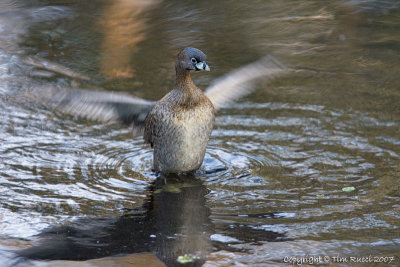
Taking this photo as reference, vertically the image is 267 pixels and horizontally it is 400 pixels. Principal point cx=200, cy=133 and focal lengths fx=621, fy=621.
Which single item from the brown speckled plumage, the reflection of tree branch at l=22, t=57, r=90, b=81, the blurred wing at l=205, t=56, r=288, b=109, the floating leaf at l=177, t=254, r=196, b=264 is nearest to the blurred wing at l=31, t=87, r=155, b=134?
the brown speckled plumage

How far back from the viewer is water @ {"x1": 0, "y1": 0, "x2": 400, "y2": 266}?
14.8 ft

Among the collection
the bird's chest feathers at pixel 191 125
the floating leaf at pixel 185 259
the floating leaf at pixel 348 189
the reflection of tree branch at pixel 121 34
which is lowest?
the floating leaf at pixel 185 259

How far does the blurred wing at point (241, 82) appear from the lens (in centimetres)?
636

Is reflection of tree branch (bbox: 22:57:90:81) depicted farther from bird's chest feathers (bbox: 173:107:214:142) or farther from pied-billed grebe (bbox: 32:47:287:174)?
bird's chest feathers (bbox: 173:107:214:142)

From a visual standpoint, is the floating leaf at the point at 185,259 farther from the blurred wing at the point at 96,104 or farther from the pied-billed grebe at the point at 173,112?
the blurred wing at the point at 96,104

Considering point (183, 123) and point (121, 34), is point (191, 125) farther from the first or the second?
point (121, 34)

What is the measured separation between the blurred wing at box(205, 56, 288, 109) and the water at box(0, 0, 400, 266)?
0.53 metres

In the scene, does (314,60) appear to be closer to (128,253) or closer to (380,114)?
(380,114)

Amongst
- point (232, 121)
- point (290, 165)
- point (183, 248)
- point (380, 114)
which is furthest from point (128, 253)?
point (380, 114)

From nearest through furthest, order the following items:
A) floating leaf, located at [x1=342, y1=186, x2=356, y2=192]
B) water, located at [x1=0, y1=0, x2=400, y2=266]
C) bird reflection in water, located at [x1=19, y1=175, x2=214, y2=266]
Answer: bird reflection in water, located at [x1=19, y1=175, x2=214, y2=266], water, located at [x1=0, y1=0, x2=400, y2=266], floating leaf, located at [x1=342, y1=186, x2=356, y2=192]

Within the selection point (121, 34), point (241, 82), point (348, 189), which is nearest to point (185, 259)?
point (348, 189)

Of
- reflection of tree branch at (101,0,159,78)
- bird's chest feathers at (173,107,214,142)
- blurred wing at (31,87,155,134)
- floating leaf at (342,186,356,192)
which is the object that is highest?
reflection of tree branch at (101,0,159,78)

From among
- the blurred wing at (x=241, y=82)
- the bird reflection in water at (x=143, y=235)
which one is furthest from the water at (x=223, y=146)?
the blurred wing at (x=241, y=82)

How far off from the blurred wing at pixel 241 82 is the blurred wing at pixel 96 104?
70cm
